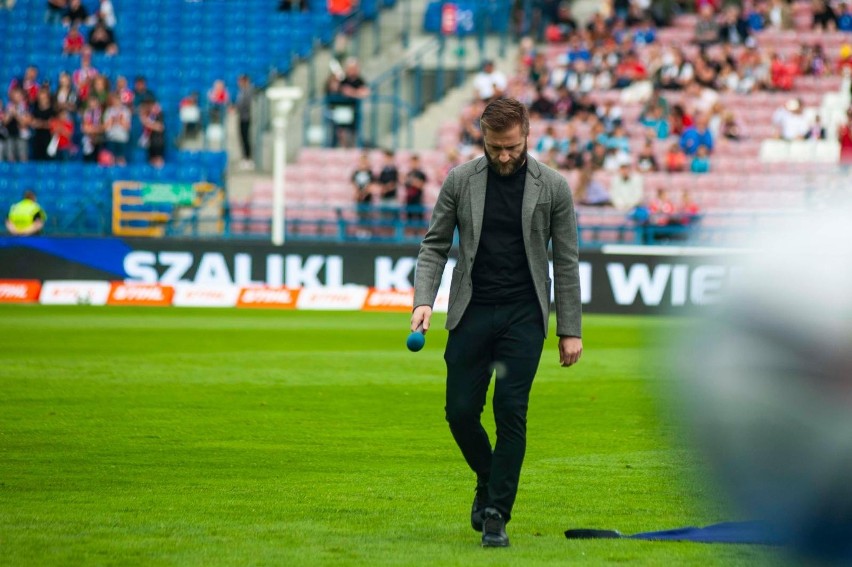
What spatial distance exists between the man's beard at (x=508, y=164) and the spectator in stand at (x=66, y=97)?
26976mm

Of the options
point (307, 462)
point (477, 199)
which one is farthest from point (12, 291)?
point (477, 199)

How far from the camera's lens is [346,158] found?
33.0 meters

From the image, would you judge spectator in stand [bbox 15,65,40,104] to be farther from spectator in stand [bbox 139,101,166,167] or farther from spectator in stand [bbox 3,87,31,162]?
spectator in stand [bbox 139,101,166,167]

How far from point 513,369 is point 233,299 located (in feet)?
66.2

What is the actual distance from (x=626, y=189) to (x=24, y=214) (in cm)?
1106

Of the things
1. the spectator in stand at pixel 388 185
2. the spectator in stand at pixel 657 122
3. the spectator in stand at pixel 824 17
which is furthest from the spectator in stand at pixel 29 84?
the spectator in stand at pixel 824 17

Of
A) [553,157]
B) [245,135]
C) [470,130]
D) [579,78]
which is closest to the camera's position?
[553,157]

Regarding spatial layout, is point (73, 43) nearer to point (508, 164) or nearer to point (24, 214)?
point (24, 214)

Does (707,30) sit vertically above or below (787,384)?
above

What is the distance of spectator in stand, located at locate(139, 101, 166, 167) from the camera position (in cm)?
3322

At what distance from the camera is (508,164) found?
7.76 metres

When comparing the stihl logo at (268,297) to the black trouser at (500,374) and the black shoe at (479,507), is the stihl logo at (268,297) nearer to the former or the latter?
the black shoe at (479,507)

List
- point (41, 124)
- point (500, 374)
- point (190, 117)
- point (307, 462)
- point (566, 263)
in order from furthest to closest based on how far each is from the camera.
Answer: point (190, 117) < point (41, 124) < point (307, 462) < point (566, 263) < point (500, 374)

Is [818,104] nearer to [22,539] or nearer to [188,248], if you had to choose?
[188,248]
